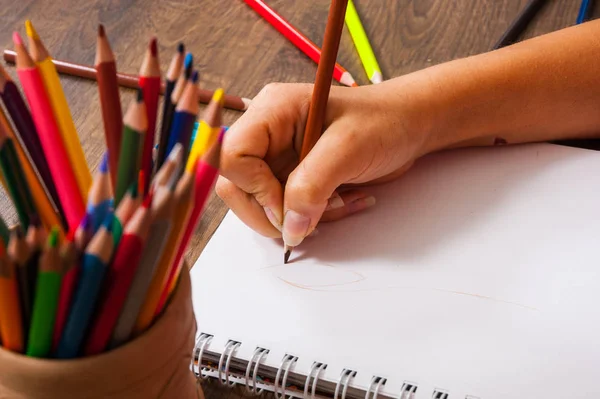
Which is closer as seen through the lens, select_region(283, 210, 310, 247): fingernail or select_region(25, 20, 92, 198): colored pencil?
select_region(25, 20, 92, 198): colored pencil

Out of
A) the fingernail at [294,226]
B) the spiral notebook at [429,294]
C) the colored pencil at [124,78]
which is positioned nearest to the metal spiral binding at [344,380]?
the spiral notebook at [429,294]

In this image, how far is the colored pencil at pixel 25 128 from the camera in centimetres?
28

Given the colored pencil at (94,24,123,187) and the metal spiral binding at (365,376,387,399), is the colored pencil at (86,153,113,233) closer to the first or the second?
the colored pencil at (94,24,123,187)

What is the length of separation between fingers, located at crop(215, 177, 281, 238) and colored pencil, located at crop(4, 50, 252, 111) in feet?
0.48

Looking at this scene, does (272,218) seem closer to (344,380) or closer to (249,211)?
(249,211)

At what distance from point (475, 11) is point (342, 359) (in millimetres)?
538

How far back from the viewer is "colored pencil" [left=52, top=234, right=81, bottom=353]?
A: 23 centimetres

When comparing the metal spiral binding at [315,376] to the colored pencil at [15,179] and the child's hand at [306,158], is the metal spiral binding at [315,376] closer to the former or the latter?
the child's hand at [306,158]

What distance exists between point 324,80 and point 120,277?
0.29 m

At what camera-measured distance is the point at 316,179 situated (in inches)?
20.2

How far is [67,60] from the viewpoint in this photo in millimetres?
748

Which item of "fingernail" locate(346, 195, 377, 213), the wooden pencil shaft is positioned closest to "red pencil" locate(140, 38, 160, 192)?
the wooden pencil shaft

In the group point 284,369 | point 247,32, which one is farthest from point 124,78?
point 284,369

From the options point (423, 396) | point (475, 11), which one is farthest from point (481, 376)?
point (475, 11)
